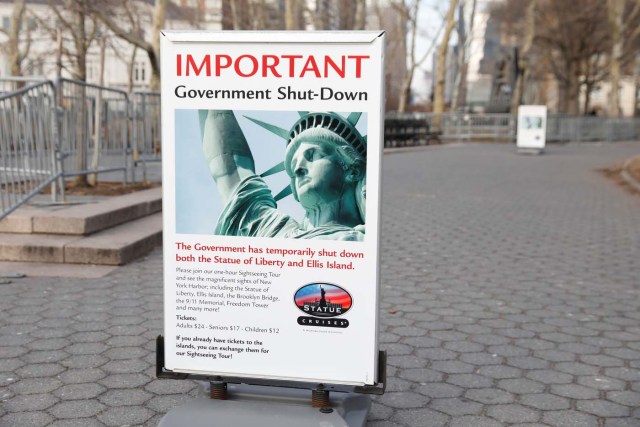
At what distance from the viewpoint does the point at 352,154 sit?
10.2 feet

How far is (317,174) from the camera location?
318 centimetres

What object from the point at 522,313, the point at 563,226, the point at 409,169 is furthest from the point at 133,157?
the point at 409,169

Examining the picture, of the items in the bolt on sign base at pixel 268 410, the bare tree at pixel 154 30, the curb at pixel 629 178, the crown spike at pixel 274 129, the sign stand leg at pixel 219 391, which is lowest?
the bolt on sign base at pixel 268 410

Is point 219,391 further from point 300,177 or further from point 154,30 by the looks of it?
point 154,30

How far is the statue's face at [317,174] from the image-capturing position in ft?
10.3

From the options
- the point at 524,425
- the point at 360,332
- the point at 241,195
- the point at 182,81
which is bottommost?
the point at 524,425

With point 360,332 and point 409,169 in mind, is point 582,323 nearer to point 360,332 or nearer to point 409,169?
point 360,332

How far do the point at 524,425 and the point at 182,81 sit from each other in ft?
7.55

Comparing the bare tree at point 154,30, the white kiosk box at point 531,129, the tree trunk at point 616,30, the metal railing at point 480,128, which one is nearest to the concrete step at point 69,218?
the bare tree at point 154,30

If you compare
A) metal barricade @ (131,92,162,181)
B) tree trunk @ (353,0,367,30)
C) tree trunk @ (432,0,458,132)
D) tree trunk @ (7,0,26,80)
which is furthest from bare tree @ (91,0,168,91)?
tree trunk @ (432,0,458,132)

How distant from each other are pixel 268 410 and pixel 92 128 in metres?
7.38

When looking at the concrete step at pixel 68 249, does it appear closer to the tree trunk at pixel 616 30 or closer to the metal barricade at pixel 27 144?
the metal barricade at pixel 27 144

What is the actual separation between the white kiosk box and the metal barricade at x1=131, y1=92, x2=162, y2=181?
61.7 feet

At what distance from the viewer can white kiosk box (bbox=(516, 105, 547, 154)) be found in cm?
2803
